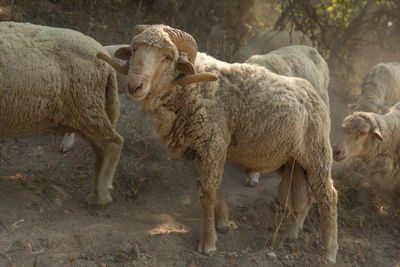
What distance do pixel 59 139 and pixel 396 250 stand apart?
5.08 m

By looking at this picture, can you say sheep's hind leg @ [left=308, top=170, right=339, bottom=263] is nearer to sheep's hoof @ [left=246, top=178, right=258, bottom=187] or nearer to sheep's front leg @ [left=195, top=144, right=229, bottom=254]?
sheep's front leg @ [left=195, top=144, right=229, bottom=254]

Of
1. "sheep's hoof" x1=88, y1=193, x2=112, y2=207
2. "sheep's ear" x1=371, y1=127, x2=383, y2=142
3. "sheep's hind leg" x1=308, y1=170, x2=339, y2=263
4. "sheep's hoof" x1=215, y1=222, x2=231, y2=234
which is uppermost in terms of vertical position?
"sheep's ear" x1=371, y1=127, x2=383, y2=142

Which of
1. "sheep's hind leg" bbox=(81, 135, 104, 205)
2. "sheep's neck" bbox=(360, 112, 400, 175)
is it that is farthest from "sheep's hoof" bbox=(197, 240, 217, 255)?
"sheep's neck" bbox=(360, 112, 400, 175)

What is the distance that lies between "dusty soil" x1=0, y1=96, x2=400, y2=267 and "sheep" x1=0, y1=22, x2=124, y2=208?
580 mm

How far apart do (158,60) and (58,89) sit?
5.04ft

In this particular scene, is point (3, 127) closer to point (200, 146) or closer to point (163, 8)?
point (200, 146)

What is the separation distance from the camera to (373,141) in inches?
231

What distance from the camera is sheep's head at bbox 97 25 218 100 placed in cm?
328

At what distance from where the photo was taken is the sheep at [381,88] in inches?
331

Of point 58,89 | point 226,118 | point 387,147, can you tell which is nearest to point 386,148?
point 387,147

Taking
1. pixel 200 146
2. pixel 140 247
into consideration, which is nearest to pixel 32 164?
pixel 140 247

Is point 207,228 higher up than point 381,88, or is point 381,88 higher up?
point 381,88

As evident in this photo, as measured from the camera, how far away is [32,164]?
5.57m

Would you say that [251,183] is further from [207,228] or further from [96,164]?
[96,164]
